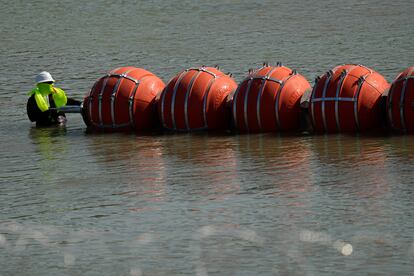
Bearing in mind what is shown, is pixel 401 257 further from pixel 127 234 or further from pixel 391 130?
pixel 391 130

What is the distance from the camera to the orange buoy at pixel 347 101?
20766 mm

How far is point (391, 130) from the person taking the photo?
21000 mm

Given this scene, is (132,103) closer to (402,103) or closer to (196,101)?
(196,101)

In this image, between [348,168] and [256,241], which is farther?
[348,168]

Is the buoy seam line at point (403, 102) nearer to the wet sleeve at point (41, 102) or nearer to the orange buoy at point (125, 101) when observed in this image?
the orange buoy at point (125, 101)

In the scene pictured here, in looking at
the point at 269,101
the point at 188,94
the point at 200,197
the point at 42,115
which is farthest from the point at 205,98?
the point at 200,197

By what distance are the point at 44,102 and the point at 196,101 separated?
437 cm

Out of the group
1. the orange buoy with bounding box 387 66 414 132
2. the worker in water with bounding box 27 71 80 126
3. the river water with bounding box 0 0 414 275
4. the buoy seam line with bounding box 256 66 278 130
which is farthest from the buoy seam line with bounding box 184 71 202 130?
the orange buoy with bounding box 387 66 414 132

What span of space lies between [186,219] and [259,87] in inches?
281

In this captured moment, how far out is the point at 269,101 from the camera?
21406mm

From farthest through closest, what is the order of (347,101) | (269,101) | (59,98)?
(59,98) → (269,101) → (347,101)

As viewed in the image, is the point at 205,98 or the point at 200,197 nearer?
the point at 200,197

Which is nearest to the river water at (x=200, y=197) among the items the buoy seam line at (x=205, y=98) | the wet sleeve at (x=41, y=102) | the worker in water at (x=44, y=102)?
the buoy seam line at (x=205, y=98)

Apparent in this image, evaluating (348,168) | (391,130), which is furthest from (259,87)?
(348,168)
